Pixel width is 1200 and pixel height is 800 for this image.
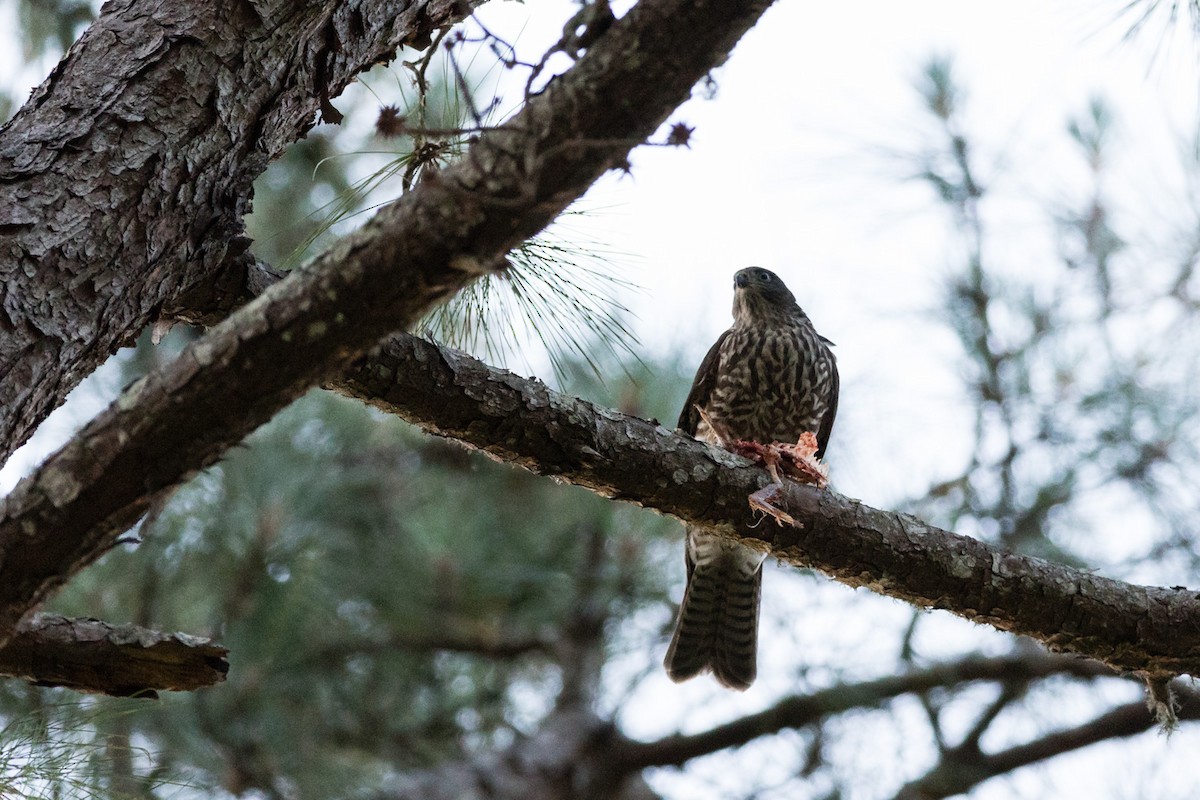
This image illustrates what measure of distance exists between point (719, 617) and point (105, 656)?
2821 mm

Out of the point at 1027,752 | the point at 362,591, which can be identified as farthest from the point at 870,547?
the point at 362,591

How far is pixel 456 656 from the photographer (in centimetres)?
623

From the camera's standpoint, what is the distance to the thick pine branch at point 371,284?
1.47 m

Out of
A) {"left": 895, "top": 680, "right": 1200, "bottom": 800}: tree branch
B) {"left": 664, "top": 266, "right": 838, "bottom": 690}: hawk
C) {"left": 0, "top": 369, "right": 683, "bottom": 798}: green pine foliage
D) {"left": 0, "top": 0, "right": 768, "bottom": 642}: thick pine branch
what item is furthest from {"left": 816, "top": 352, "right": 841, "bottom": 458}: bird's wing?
{"left": 0, "top": 0, "right": 768, "bottom": 642}: thick pine branch

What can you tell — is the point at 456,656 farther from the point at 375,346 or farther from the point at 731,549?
the point at 375,346

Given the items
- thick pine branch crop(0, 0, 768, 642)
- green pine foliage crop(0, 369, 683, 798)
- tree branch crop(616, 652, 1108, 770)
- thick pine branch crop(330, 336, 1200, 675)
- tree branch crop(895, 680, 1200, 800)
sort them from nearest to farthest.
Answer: thick pine branch crop(0, 0, 768, 642)
thick pine branch crop(330, 336, 1200, 675)
tree branch crop(895, 680, 1200, 800)
tree branch crop(616, 652, 1108, 770)
green pine foliage crop(0, 369, 683, 798)

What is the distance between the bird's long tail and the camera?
4410 millimetres

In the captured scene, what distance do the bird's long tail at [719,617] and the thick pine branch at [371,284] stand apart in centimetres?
302

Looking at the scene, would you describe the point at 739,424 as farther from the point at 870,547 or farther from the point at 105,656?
the point at 105,656

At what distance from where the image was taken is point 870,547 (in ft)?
8.84

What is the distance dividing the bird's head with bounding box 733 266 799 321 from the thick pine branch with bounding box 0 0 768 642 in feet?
10.6

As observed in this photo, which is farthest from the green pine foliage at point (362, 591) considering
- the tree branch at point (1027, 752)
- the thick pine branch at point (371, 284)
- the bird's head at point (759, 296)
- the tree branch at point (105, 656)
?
the thick pine branch at point (371, 284)

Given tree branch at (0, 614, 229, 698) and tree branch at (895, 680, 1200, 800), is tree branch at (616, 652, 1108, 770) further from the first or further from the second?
tree branch at (0, 614, 229, 698)

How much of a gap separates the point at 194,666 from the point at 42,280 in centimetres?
69
